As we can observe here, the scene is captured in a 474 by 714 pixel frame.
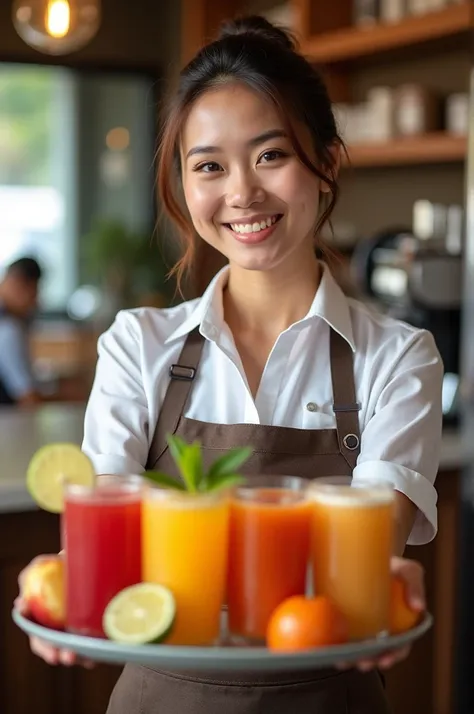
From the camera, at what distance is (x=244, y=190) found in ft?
5.66

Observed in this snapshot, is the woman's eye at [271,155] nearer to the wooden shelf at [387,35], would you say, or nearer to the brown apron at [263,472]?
the brown apron at [263,472]

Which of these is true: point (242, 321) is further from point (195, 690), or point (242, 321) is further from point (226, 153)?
point (195, 690)

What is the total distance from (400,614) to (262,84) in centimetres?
85

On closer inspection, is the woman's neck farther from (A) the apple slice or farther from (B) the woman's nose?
(A) the apple slice

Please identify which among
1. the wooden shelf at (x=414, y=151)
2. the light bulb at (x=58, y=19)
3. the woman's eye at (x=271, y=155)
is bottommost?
the woman's eye at (x=271, y=155)

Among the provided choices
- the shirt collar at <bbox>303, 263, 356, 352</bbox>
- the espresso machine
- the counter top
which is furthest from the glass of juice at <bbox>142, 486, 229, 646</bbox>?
the espresso machine

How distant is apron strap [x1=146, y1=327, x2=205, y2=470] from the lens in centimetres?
184

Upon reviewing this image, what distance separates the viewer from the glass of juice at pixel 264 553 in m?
1.31

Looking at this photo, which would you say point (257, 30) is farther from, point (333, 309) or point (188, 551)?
point (188, 551)

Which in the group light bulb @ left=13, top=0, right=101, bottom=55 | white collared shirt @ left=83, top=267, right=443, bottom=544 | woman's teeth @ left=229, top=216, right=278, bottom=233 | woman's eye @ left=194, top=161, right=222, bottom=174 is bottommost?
white collared shirt @ left=83, top=267, right=443, bottom=544

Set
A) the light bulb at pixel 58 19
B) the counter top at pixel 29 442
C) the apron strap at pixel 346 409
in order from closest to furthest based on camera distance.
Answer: the apron strap at pixel 346 409, the counter top at pixel 29 442, the light bulb at pixel 58 19

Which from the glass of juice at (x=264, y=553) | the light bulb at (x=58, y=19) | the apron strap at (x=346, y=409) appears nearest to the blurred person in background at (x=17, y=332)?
the light bulb at (x=58, y=19)

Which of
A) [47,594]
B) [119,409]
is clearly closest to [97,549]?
[47,594]

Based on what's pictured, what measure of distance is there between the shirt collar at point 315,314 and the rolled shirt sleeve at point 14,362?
12.4 feet
